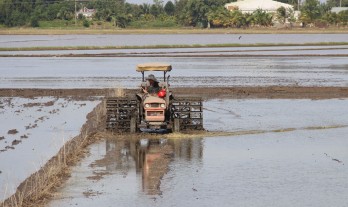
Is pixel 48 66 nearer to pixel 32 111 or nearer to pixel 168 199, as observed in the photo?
pixel 32 111

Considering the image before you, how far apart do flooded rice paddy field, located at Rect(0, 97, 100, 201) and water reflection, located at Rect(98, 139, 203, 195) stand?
1599mm

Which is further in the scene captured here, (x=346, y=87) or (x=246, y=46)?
(x=246, y=46)

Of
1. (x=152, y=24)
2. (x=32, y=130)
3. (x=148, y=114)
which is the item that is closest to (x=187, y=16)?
(x=152, y=24)

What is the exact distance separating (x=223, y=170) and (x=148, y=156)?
255 cm

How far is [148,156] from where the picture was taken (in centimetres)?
2250

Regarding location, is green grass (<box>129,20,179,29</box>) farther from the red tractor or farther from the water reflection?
the water reflection

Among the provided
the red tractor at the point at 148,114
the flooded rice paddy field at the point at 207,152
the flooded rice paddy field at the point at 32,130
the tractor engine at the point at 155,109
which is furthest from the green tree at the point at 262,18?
the tractor engine at the point at 155,109

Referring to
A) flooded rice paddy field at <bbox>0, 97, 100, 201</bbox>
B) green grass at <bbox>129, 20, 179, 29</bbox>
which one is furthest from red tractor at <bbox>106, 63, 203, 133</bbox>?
green grass at <bbox>129, 20, 179, 29</bbox>

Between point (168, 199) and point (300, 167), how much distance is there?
4.96m

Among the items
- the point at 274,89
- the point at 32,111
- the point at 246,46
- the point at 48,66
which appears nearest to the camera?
the point at 32,111

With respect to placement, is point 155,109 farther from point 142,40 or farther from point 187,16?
point 187,16

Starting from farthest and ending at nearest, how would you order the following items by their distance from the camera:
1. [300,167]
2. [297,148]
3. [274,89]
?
[274,89], [297,148], [300,167]

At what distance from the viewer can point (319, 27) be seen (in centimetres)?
16525

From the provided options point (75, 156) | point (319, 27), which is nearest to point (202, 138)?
point (75, 156)
